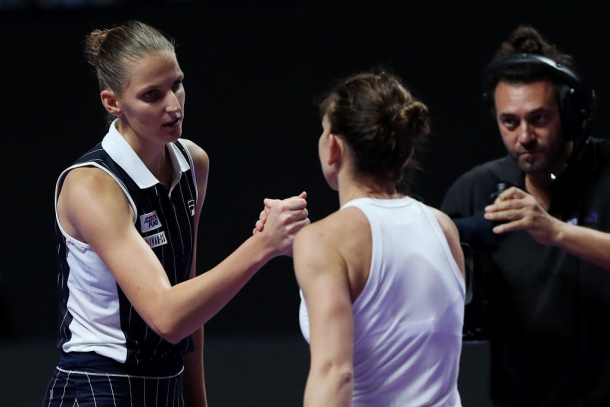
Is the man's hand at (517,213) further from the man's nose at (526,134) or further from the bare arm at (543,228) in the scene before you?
the man's nose at (526,134)

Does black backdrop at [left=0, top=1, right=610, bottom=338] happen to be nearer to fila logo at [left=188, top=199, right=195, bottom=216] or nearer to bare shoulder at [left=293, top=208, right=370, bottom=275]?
fila logo at [left=188, top=199, right=195, bottom=216]

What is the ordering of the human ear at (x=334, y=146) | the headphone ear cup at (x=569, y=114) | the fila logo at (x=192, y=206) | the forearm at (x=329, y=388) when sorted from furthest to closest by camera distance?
the headphone ear cup at (x=569, y=114), the fila logo at (x=192, y=206), the human ear at (x=334, y=146), the forearm at (x=329, y=388)

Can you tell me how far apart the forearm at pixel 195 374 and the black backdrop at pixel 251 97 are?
201 cm

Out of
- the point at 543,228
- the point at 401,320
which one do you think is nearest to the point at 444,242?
the point at 401,320

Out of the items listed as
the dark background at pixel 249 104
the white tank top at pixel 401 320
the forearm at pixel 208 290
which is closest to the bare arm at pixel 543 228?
the white tank top at pixel 401 320

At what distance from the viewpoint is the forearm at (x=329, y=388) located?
1387mm

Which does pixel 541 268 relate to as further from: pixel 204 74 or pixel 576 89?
pixel 204 74

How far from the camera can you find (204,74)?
161 inches

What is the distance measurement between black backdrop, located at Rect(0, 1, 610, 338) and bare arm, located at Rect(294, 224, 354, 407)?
2.52 m

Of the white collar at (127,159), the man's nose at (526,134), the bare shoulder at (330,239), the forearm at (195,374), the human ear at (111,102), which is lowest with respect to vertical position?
the forearm at (195,374)

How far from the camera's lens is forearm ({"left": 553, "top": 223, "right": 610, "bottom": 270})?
1.89m

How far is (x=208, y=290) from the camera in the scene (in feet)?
5.44

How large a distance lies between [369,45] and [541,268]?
2082 mm

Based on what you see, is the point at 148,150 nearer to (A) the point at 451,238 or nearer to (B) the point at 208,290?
(B) the point at 208,290
